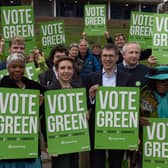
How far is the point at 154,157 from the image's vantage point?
5.71 metres

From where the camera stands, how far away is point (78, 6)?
1784 inches

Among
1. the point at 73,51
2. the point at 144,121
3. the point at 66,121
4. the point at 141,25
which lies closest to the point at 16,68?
the point at 66,121

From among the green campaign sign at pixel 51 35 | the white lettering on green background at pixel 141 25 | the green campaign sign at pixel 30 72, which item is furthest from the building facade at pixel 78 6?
the green campaign sign at pixel 30 72

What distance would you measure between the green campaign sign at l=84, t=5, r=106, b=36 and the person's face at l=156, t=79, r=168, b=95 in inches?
224

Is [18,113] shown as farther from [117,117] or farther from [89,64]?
[89,64]

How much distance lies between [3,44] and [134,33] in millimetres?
2650

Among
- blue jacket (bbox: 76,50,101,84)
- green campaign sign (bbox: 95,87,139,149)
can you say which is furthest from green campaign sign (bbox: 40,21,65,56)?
green campaign sign (bbox: 95,87,139,149)

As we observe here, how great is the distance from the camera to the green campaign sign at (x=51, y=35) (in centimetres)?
966

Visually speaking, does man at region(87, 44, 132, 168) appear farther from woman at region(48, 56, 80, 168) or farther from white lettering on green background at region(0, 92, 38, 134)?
white lettering on green background at region(0, 92, 38, 134)

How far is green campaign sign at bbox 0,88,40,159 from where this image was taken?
5.15 meters

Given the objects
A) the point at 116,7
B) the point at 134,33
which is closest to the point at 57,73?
the point at 134,33

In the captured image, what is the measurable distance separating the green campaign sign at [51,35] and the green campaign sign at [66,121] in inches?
168

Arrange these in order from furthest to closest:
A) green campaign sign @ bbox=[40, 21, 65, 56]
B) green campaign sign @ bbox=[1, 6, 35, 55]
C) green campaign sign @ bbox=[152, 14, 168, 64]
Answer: green campaign sign @ bbox=[40, 21, 65, 56] → green campaign sign @ bbox=[1, 6, 35, 55] → green campaign sign @ bbox=[152, 14, 168, 64]

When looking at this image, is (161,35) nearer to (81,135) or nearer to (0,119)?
(81,135)
